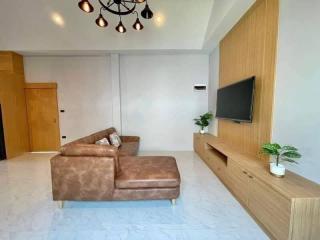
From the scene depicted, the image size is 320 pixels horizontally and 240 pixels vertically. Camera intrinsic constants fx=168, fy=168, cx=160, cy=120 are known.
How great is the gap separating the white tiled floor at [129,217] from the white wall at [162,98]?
2.50 meters

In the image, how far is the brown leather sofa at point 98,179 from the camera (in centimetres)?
214

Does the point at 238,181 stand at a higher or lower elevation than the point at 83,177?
lower

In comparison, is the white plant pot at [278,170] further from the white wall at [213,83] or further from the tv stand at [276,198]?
the white wall at [213,83]

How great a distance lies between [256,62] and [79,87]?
4.74m

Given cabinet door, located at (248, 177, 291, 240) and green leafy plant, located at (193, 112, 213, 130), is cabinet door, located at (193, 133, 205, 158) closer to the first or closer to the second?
green leafy plant, located at (193, 112, 213, 130)

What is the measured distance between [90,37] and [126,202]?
409 centimetres

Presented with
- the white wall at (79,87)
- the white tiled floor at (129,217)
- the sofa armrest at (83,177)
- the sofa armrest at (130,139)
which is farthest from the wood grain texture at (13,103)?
the sofa armrest at (83,177)

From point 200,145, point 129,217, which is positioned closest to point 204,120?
point 200,145

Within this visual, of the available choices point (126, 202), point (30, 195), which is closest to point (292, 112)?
point (126, 202)

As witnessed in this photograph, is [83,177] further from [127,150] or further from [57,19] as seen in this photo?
[57,19]

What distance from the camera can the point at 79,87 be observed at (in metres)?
5.17

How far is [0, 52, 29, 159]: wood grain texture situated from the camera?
14.9 feet

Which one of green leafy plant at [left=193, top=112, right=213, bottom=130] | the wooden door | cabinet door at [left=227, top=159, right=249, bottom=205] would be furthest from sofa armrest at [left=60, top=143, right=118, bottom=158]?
the wooden door

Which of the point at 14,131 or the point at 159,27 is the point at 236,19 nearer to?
the point at 159,27
